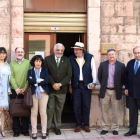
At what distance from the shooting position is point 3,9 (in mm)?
5730

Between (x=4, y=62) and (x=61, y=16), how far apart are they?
1.94 meters

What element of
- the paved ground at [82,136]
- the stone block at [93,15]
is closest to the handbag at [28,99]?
the paved ground at [82,136]

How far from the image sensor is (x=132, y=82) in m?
5.11

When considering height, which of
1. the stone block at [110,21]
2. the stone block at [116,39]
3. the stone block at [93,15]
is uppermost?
the stone block at [93,15]

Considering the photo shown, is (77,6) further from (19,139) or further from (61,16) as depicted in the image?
(19,139)

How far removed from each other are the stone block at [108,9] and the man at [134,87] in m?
1.35

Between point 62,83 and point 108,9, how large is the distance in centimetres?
232

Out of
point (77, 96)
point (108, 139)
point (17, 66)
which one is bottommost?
point (108, 139)

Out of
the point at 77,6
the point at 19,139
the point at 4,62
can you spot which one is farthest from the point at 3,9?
the point at 19,139

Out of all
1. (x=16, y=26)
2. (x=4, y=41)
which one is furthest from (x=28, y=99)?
(x=16, y=26)

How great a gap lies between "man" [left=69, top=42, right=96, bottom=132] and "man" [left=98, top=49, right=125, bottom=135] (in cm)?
27

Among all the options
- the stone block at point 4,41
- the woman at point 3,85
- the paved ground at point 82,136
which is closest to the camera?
the woman at point 3,85

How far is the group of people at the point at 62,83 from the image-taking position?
5.03m

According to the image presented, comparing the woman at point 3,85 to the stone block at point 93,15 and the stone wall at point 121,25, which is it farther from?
the stone wall at point 121,25
